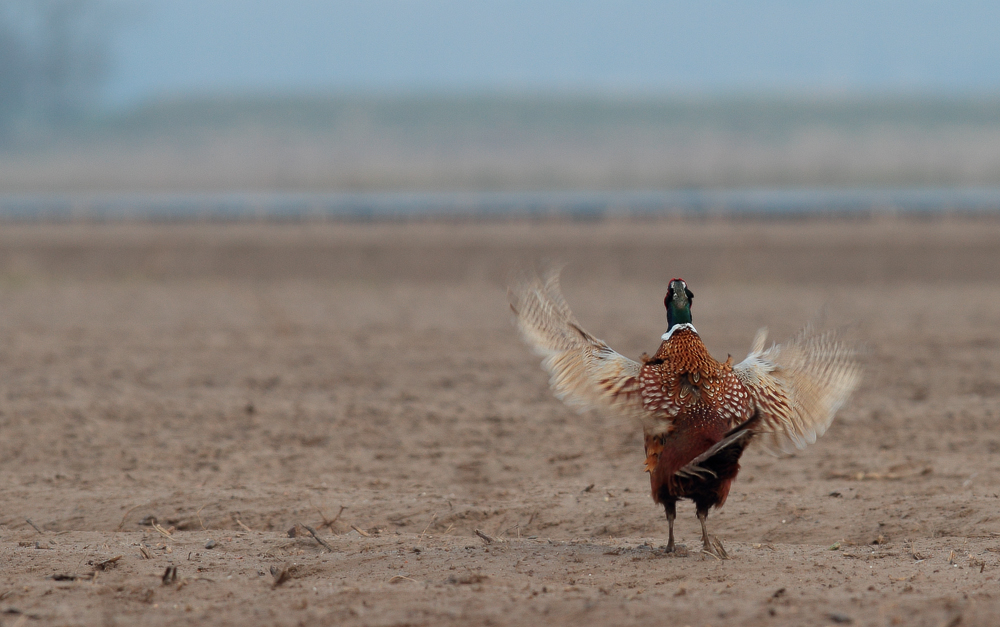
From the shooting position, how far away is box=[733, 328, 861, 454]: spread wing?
525 centimetres

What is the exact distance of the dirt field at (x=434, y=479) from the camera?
461 cm

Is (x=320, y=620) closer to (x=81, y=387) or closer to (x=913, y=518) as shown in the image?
(x=913, y=518)

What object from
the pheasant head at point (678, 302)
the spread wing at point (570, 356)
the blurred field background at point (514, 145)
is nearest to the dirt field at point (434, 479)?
the spread wing at point (570, 356)

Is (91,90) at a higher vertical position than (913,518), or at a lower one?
higher

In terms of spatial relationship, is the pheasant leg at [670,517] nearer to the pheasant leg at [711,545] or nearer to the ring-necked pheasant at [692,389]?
the ring-necked pheasant at [692,389]

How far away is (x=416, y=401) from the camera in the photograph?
9.18 metres

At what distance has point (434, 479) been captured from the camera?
23.0 feet

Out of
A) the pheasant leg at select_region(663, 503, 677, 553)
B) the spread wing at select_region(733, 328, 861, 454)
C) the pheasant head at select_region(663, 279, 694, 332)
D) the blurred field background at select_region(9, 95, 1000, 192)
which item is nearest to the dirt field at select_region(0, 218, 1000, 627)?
the pheasant leg at select_region(663, 503, 677, 553)

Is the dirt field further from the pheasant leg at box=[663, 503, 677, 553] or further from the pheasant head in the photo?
the pheasant head

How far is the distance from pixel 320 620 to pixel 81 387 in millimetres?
6147

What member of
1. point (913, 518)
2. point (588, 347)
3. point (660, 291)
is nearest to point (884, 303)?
point (660, 291)

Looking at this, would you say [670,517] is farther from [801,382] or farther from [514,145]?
[514,145]

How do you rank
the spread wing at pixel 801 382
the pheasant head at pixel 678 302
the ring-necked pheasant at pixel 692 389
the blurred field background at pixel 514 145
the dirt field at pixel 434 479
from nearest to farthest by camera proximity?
the dirt field at pixel 434 479 → the ring-necked pheasant at pixel 692 389 → the pheasant head at pixel 678 302 → the spread wing at pixel 801 382 → the blurred field background at pixel 514 145

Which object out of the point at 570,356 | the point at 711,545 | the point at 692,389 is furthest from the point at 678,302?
the point at 711,545
